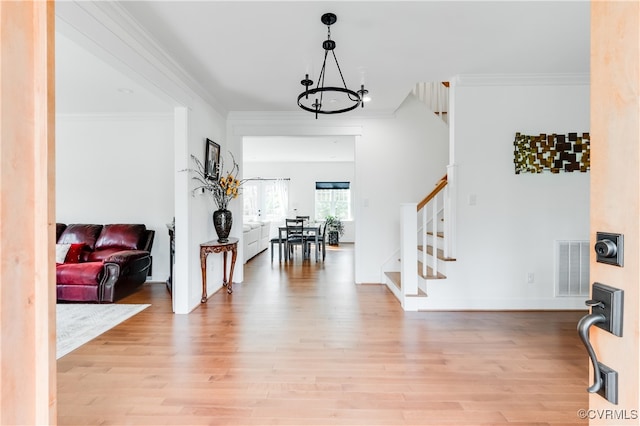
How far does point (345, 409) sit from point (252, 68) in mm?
3066

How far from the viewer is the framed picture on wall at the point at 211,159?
3912 millimetres

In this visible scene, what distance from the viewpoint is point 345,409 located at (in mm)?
1812

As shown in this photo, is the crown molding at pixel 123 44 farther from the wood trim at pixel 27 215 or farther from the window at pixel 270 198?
the window at pixel 270 198

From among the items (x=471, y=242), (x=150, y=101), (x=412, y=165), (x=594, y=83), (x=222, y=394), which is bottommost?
(x=222, y=394)

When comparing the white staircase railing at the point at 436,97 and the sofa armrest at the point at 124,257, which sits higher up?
the white staircase railing at the point at 436,97

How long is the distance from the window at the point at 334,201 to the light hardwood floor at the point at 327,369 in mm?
6669

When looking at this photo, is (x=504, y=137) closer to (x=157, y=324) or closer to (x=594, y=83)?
(x=594, y=83)

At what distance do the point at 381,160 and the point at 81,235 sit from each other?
4342 millimetres

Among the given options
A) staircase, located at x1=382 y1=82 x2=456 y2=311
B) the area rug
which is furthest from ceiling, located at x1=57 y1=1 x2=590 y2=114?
the area rug

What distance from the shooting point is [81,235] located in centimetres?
434

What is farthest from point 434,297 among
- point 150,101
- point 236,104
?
point 150,101

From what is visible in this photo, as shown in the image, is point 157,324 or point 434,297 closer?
point 157,324

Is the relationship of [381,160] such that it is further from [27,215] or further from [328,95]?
[27,215]

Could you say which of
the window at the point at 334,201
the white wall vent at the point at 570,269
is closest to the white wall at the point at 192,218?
the white wall vent at the point at 570,269
